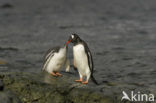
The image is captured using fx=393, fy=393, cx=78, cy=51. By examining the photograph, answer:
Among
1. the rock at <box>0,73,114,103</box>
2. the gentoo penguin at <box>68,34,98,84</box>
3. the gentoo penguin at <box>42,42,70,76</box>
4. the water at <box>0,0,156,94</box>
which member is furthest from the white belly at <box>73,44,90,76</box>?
the rock at <box>0,73,114,103</box>

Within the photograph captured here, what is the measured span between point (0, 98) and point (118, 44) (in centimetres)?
1050

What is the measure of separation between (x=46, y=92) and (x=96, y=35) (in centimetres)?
1097

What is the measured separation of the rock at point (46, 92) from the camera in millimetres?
9539

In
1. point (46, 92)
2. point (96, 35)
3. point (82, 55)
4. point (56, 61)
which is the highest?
point (96, 35)

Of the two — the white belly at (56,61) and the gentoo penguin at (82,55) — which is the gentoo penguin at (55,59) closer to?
the white belly at (56,61)

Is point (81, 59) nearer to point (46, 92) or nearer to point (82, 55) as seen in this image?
point (82, 55)

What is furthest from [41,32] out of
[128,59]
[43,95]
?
[43,95]

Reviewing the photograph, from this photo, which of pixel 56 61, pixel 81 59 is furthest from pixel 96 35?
pixel 81 59

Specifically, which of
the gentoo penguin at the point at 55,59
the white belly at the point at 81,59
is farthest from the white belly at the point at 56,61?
the white belly at the point at 81,59

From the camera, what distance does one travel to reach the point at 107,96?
950cm

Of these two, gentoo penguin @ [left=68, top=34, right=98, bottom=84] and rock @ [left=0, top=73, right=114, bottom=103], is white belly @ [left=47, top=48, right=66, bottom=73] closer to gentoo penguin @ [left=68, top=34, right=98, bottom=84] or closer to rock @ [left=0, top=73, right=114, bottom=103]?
gentoo penguin @ [left=68, top=34, right=98, bottom=84]

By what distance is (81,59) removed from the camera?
10.7m

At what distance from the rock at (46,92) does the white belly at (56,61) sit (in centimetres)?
127

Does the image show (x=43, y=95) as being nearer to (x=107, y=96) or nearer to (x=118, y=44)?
(x=107, y=96)
